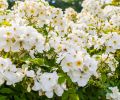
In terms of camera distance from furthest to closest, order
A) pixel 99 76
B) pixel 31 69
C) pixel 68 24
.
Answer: pixel 68 24 < pixel 99 76 < pixel 31 69

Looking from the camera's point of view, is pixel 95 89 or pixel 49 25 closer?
pixel 95 89

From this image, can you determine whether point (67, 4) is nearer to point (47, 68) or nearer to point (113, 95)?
point (113, 95)

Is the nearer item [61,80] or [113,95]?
[61,80]

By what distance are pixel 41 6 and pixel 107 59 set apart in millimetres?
882

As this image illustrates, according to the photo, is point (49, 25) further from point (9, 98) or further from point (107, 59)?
point (9, 98)

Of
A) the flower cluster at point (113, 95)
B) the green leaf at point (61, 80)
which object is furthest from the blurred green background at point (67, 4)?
the green leaf at point (61, 80)

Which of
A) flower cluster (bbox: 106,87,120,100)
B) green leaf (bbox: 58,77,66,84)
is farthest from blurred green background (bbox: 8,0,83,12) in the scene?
green leaf (bbox: 58,77,66,84)

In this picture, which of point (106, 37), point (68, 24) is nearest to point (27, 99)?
point (106, 37)

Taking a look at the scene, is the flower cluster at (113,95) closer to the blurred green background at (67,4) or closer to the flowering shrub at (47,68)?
the flowering shrub at (47,68)

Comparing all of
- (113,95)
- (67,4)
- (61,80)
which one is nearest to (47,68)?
(61,80)

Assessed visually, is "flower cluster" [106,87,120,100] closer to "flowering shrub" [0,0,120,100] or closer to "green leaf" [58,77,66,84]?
"flowering shrub" [0,0,120,100]

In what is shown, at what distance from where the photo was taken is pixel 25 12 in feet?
13.9

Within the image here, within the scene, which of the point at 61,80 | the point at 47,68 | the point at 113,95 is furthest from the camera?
the point at 113,95

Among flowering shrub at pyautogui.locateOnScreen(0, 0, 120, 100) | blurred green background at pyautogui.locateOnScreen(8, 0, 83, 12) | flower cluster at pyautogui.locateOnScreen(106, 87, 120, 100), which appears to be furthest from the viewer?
blurred green background at pyautogui.locateOnScreen(8, 0, 83, 12)
